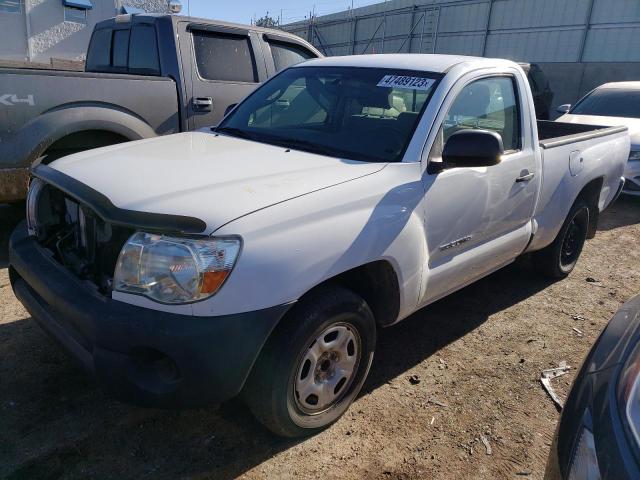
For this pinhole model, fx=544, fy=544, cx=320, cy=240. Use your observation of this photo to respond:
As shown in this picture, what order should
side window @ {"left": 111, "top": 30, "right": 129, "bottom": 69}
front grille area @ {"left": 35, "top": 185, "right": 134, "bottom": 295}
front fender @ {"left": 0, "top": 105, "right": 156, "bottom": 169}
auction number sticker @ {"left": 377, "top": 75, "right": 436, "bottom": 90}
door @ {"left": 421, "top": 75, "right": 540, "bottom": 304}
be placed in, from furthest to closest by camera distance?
side window @ {"left": 111, "top": 30, "right": 129, "bottom": 69} → front fender @ {"left": 0, "top": 105, "right": 156, "bottom": 169} → auction number sticker @ {"left": 377, "top": 75, "right": 436, "bottom": 90} → door @ {"left": 421, "top": 75, "right": 540, "bottom": 304} → front grille area @ {"left": 35, "top": 185, "right": 134, "bottom": 295}

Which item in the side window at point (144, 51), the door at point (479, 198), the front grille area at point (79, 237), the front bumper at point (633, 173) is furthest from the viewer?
the front bumper at point (633, 173)

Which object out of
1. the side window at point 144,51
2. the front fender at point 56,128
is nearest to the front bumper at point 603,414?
the front fender at point 56,128

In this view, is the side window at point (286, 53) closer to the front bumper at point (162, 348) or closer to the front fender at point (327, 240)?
the front fender at point (327, 240)

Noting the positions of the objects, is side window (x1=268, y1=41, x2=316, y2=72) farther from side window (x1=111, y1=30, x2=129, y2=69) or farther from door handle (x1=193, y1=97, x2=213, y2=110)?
side window (x1=111, y1=30, x2=129, y2=69)

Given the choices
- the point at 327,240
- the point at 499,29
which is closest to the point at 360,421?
the point at 327,240

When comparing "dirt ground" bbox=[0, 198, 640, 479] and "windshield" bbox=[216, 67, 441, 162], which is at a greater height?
"windshield" bbox=[216, 67, 441, 162]

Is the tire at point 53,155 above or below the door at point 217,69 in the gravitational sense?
below

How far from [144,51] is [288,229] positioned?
4.04 meters

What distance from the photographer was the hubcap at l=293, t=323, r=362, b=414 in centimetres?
250

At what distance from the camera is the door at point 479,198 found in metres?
2.97

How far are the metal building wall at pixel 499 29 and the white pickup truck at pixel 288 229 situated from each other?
51.1 feet

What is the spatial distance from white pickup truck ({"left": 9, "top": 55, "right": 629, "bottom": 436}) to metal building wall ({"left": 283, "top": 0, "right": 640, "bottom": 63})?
15585mm

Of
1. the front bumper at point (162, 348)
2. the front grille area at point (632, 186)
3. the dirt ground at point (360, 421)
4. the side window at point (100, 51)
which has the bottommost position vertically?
the dirt ground at point (360, 421)

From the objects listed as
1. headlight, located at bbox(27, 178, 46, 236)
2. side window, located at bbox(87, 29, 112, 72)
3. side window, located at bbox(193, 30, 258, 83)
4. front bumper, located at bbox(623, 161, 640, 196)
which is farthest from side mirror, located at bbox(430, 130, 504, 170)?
front bumper, located at bbox(623, 161, 640, 196)
